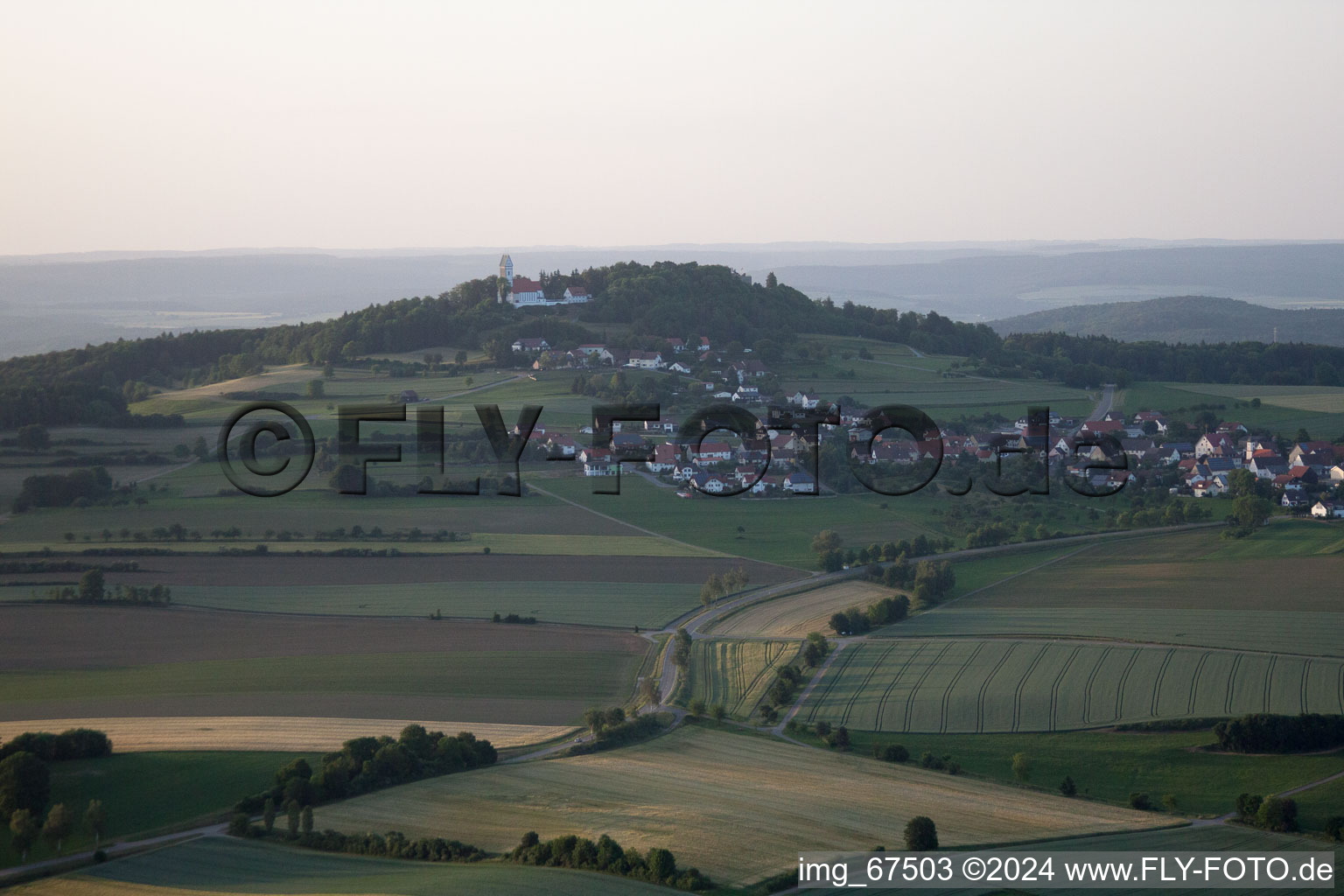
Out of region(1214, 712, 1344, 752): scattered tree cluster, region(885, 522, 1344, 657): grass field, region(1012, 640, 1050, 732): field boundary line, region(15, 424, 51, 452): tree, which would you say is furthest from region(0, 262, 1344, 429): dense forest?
region(1214, 712, 1344, 752): scattered tree cluster

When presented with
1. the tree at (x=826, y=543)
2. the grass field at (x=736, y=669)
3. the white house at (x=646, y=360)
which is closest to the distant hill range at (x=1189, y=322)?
the white house at (x=646, y=360)

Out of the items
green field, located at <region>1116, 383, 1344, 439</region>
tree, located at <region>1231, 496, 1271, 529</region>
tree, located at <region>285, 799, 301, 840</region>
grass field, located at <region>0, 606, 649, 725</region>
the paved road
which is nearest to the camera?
tree, located at <region>285, 799, 301, 840</region>

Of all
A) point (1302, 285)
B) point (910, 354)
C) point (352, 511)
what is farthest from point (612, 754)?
point (1302, 285)

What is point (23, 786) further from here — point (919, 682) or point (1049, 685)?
point (1049, 685)

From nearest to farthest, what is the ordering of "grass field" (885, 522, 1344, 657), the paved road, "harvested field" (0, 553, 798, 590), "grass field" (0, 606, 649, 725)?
"grass field" (0, 606, 649, 725)
"grass field" (885, 522, 1344, 657)
"harvested field" (0, 553, 798, 590)
the paved road

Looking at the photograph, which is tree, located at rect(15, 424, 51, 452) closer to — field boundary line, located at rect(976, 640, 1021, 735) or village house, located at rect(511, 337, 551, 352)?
village house, located at rect(511, 337, 551, 352)

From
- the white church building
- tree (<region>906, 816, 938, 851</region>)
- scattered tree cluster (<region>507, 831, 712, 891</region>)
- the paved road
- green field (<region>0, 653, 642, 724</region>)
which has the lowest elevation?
green field (<region>0, 653, 642, 724</region>)
